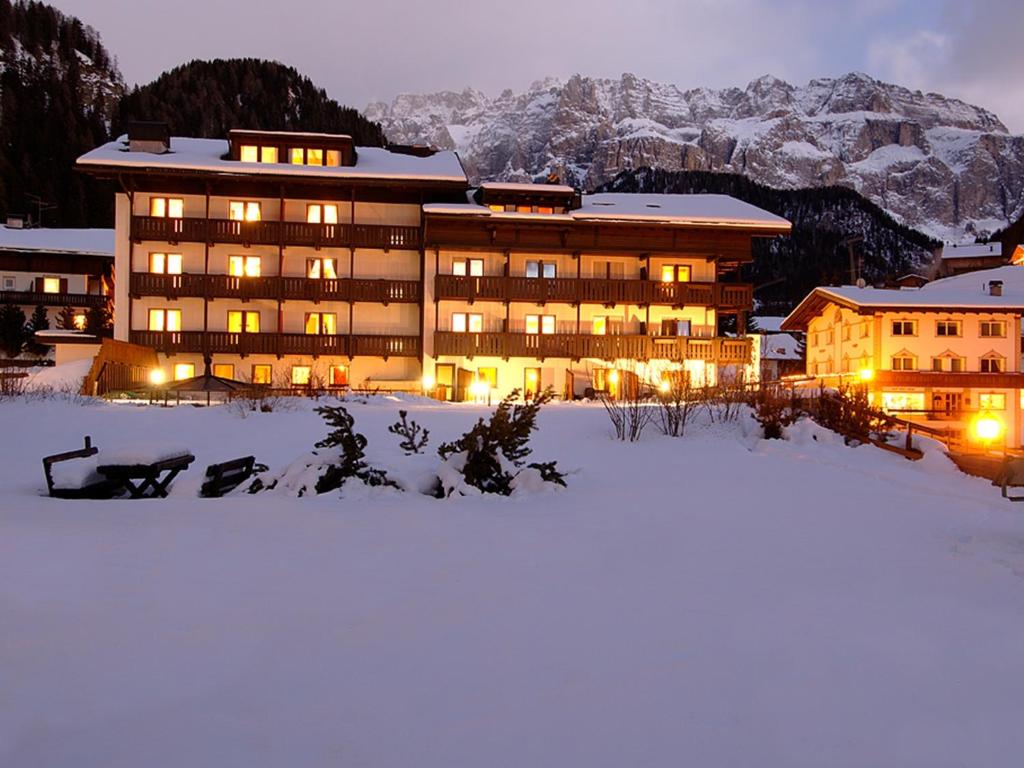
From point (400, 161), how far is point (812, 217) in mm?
121133

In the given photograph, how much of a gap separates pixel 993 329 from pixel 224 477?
145 ft

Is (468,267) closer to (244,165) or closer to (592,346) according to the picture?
(592,346)

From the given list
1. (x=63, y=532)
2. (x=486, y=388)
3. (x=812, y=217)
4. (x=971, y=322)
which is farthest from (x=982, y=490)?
(x=812, y=217)

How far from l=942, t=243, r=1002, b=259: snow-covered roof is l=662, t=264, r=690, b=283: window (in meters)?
87.8

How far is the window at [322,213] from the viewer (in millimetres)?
35188

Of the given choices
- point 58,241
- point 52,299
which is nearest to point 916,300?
point 52,299

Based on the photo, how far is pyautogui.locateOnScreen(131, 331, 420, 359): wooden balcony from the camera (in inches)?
1293

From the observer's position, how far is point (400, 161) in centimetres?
3681

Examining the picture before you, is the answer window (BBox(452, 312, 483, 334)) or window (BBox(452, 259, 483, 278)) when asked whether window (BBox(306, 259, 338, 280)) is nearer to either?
window (BBox(452, 259, 483, 278))

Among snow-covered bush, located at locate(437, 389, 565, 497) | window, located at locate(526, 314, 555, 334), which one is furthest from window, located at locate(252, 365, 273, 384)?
snow-covered bush, located at locate(437, 389, 565, 497)

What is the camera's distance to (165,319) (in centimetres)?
3400

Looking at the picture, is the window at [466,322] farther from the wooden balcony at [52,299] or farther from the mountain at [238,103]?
the mountain at [238,103]

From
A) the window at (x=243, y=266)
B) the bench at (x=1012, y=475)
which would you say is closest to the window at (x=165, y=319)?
the window at (x=243, y=266)

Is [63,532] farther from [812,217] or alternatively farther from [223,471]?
[812,217]
